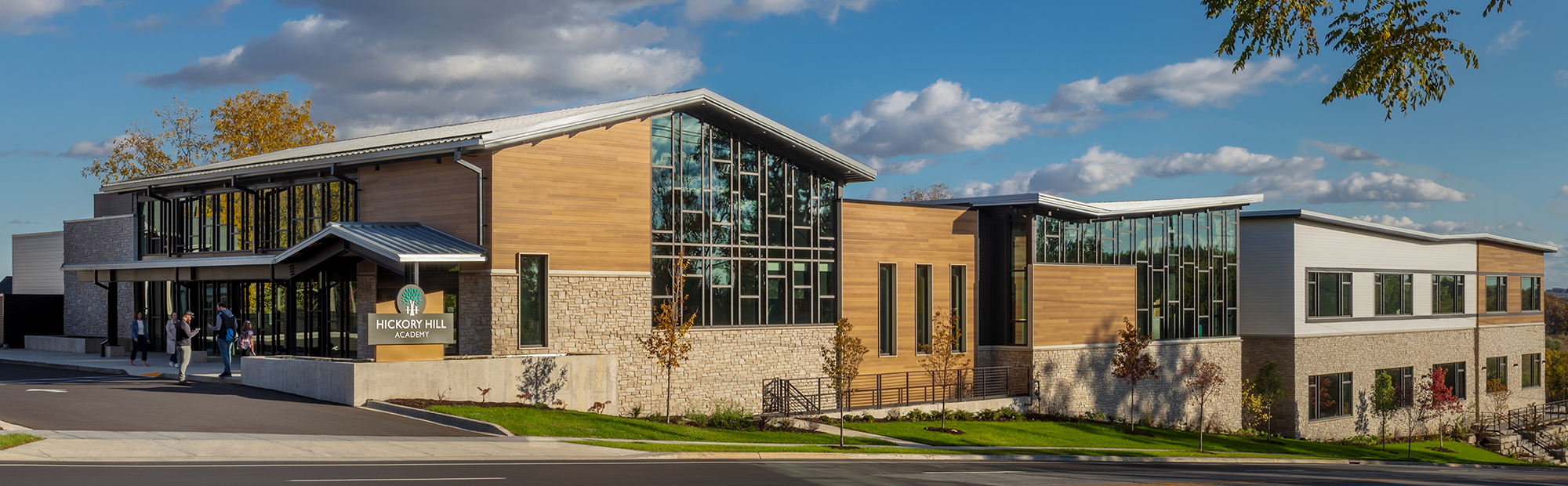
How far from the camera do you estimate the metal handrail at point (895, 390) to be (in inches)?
1276

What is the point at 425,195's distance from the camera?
2838cm

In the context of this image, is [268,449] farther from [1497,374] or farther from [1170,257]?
[1497,374]

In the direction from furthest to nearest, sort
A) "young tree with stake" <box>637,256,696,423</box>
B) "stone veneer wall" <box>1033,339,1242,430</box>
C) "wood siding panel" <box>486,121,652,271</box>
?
"stone veneer wall" <box>1033,339,1242,430</box>
"wood siding panel" <box>486,121,652,271</box>
"young tree with stake" <box>637,256,696,423</box>

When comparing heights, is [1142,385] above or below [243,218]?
below

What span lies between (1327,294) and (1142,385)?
1106 centimetres

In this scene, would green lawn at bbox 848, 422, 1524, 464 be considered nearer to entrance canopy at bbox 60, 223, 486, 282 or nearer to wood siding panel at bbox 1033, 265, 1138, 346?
wood siding panel at bbox 1033, 265, 1138, 346

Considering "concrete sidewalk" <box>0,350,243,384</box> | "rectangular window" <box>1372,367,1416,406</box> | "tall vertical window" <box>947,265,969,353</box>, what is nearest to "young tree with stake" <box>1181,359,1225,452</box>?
"tall vertical window" <box>947,265,969,353</box>

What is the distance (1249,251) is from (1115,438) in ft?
49.9

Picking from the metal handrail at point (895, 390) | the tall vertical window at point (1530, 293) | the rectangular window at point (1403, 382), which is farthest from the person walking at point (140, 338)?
the tall vertical window at point (1530, 293)

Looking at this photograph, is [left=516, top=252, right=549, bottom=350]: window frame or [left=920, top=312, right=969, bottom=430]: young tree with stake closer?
[left=516, top=252, right=549, bottom=350]: window frame

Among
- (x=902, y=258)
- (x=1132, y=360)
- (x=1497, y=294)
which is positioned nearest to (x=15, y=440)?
(x=902, y=258)

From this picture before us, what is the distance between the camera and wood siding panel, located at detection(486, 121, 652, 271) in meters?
27.1

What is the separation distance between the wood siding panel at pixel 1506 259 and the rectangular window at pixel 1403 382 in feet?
29.0

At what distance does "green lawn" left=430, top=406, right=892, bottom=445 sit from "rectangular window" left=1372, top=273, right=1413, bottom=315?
32194 mm
